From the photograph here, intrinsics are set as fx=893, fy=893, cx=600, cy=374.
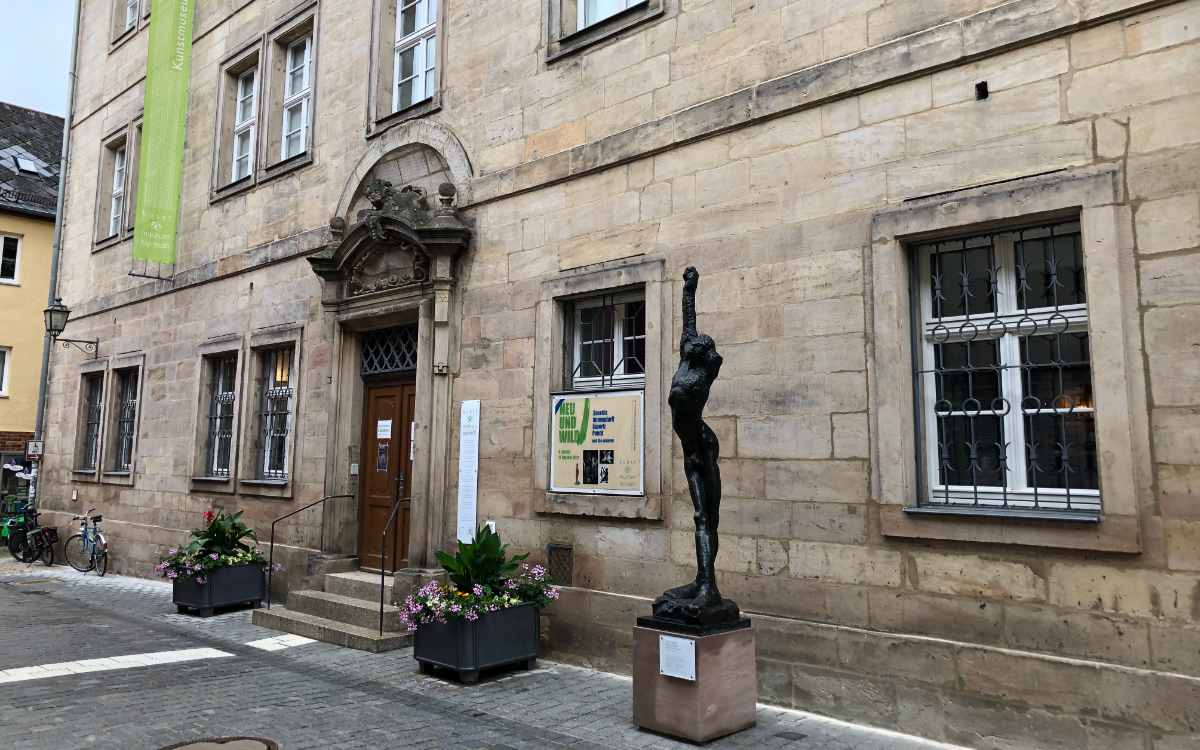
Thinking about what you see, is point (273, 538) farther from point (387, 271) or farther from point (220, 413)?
point (387, 271)

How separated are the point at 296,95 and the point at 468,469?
6627mm

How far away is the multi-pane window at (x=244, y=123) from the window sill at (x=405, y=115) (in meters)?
3.56

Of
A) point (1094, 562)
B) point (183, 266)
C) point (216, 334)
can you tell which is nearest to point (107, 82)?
point (183, 266)

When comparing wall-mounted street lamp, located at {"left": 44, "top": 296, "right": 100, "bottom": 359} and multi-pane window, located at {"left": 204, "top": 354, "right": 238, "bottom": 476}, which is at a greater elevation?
wall-mounted street lamp, located at {"left": 44, "top": 296, "right": 100, "bottom": 359}

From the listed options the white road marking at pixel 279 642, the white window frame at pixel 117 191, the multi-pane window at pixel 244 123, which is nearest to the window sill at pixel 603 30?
the white road marking at pixel 279 642

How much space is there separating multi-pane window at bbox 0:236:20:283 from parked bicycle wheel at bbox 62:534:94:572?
1166 centimetres

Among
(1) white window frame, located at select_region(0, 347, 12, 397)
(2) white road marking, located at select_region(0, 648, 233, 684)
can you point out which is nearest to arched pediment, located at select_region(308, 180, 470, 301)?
(2) white road marking, located at select_region(0, 648, 233, 684)

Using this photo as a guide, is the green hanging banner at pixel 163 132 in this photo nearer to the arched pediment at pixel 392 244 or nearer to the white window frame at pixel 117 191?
the white window frame at pixel 117 191

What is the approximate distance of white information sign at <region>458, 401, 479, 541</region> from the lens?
868 cm

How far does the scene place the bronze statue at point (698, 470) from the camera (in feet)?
17.9

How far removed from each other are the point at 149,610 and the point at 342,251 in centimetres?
483

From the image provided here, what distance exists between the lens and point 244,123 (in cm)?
1342

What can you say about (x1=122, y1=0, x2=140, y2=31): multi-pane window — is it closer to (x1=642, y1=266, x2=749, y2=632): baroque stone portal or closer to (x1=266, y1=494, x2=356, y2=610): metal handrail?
(x1=266, y1=494, x2=356, y2=610): metal handrail

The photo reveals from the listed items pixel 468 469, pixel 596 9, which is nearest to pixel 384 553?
pixel 468 469
